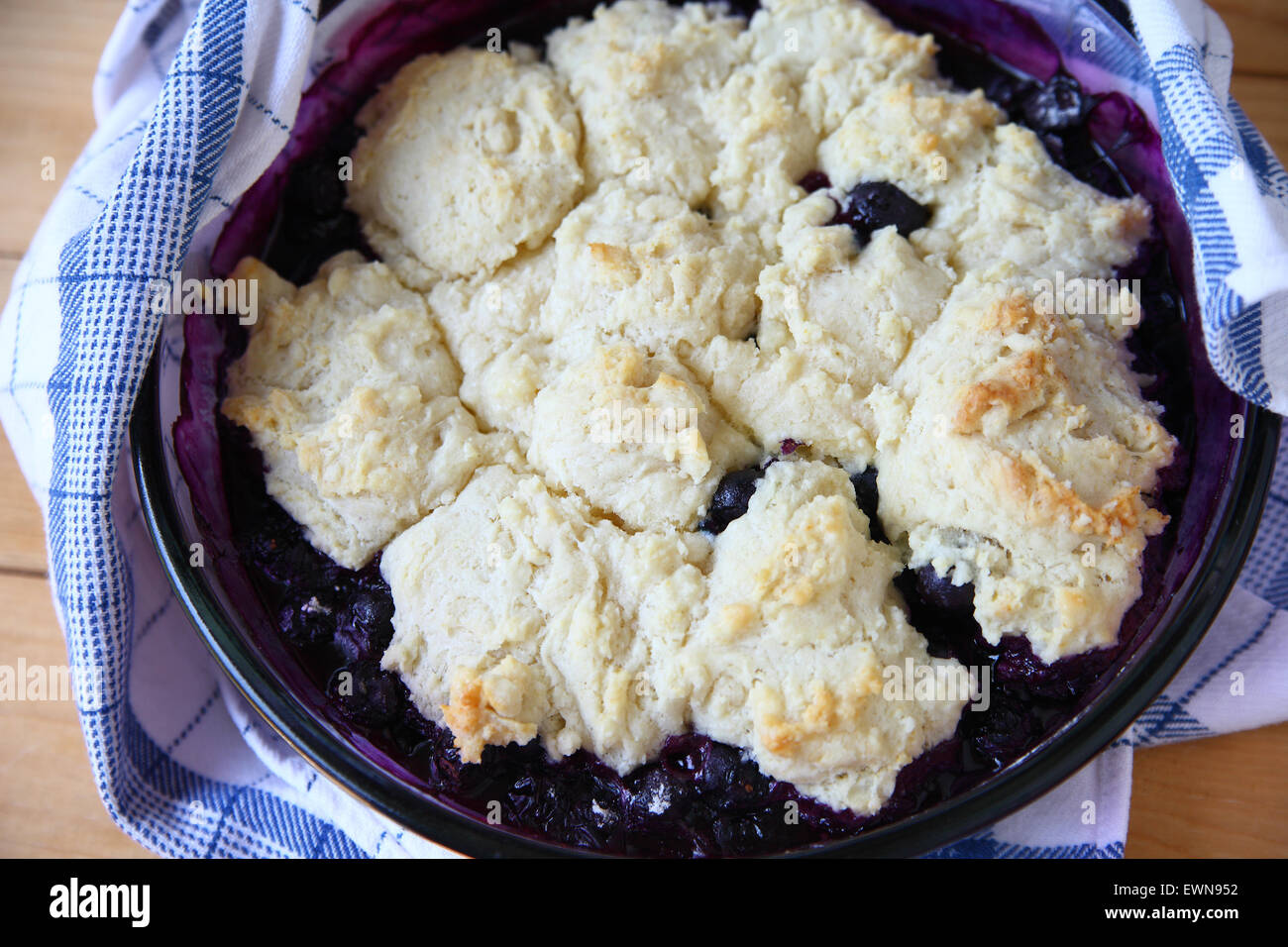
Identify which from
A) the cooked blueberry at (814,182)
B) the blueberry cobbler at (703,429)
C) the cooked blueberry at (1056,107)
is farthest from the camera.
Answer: the cooked blueberry at (1056,107)

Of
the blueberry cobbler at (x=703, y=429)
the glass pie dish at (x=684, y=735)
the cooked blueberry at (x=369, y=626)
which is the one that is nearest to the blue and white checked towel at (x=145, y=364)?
the glass pie dish at (x=684, y=735)

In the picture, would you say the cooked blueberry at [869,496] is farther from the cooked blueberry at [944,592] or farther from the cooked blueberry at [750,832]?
the cooked blueberry at [750,832]

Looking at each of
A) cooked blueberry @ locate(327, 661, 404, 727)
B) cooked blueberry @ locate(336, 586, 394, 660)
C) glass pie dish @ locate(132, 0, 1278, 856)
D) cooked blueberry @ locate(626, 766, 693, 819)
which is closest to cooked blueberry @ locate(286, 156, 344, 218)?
glass pie dish @ locate(132, 0, 1278, 856)

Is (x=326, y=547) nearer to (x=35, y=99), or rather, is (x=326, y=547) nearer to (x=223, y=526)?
(x=223, y=526)

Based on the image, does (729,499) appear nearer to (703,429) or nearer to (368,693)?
(703,429)

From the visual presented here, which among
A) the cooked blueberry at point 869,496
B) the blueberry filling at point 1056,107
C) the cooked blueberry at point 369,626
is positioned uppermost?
the blueberry filling at point 1056,107

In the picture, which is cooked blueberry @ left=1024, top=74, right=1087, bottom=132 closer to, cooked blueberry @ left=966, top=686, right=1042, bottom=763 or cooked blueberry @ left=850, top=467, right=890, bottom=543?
cooked blueberry @ left=850, top=467, right=890, bottom=543

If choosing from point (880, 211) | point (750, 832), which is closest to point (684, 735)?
point (750, 832)
